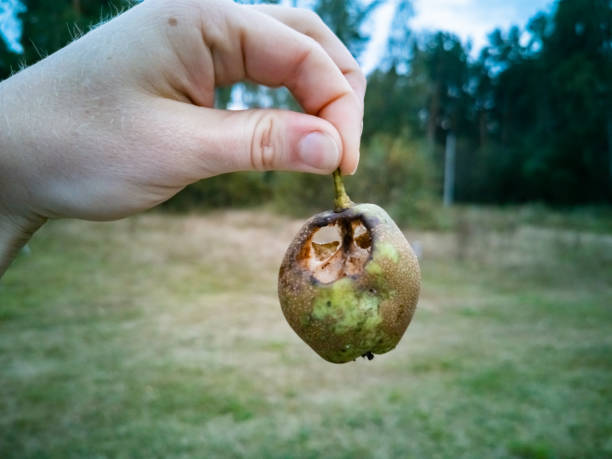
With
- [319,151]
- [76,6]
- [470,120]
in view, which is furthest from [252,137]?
[470,120]

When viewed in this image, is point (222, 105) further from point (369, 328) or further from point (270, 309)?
point (369, 328)

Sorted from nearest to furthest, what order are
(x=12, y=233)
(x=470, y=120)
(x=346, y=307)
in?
(x=346, y=307), (x=12, y=233), (x=470, y=120)

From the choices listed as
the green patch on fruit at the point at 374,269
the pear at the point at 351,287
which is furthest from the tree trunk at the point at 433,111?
the green patch on fruit at the point at 374,269

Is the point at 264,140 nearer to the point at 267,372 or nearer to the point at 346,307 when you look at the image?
the point at 346,307

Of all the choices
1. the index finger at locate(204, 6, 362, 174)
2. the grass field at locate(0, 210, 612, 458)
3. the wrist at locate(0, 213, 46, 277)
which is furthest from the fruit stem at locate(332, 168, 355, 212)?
the grass field at locate(0, 210, 612, 458)

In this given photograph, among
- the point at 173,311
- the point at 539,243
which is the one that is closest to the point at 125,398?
the point at 173,311

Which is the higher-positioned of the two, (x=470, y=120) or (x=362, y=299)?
(x=470, y=120)

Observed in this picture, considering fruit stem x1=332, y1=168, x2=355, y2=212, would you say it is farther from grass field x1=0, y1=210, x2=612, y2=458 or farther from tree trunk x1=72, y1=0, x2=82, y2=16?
tree trunk x1=72, y1=0, x2=82, y2=16
